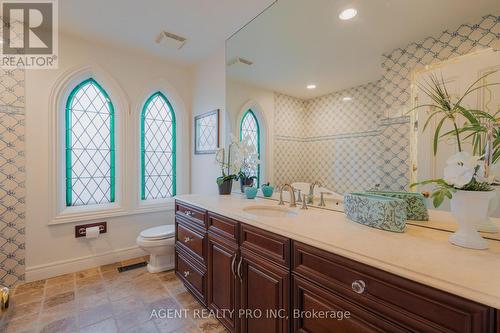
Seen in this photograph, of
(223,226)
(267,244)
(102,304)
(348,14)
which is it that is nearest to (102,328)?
(102,304)

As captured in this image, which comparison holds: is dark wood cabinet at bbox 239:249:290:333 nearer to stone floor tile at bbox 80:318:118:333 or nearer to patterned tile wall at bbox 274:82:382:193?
patterned tile wall at bbox 274:82:382:193

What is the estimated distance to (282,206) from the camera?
1.75 meters

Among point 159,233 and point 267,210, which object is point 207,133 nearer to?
point 159,233

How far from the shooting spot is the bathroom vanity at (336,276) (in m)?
0.66

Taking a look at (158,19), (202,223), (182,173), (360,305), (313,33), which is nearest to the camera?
(360,305)

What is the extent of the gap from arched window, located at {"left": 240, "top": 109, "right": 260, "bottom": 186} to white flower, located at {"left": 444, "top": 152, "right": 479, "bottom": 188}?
1.47 metres

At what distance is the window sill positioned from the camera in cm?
240

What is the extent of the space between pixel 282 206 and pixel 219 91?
1629 millimetres

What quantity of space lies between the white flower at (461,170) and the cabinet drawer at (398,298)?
16.0 inches

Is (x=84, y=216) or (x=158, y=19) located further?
(x=84, y=216)

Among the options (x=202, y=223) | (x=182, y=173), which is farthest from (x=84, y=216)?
(x=202, y=223)

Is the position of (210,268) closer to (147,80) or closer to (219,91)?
(219,91)

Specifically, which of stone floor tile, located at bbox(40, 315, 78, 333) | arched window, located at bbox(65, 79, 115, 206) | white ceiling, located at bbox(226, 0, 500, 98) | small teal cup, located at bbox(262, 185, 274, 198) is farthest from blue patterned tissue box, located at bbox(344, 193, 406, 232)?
arched window, located at bbox(65, 79, 115, 206)

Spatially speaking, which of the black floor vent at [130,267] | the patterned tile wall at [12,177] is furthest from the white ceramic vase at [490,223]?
the patterned tile wall at [12,177]
